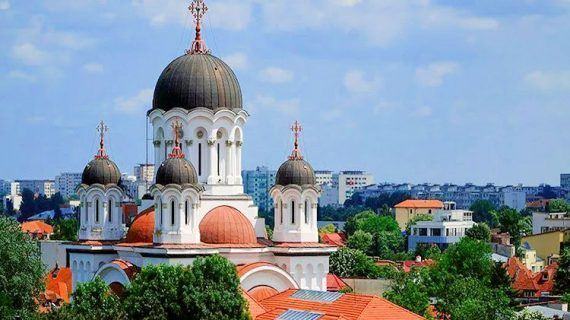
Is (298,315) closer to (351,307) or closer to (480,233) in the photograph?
(351,307)

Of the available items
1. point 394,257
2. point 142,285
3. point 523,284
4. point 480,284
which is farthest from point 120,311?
point 394,257

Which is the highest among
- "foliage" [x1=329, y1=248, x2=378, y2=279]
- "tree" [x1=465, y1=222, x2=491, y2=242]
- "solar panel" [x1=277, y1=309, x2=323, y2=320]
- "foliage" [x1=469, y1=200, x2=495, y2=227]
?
"foliage" [x1=469, y1=200, x2=495, y2=227]

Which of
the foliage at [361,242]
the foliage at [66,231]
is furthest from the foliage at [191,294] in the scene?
the foliage at [361,242]

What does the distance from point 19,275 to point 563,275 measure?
1188 inches

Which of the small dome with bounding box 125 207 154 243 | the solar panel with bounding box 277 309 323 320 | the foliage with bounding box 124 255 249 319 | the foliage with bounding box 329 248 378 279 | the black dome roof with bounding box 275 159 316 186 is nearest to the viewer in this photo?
the foliage with bounding box 124 255 249 319

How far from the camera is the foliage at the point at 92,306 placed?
36.9 meters

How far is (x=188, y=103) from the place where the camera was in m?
44.4

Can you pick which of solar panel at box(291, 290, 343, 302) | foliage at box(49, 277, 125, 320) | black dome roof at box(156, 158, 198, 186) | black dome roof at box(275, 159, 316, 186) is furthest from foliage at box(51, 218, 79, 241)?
foliage at box(49, 277, 125, 320)

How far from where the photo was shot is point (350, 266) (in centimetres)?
6844

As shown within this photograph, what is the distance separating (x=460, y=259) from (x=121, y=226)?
53.6ft

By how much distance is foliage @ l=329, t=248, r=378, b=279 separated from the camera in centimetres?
6788

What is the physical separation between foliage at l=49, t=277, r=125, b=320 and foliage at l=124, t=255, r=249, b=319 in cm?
42

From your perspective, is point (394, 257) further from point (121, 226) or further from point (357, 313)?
point (357, 313)

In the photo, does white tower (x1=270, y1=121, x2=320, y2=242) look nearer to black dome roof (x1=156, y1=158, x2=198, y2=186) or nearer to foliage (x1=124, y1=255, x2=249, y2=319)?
black dome roof (x1=156, y1=158, x2=198, y2=186)
